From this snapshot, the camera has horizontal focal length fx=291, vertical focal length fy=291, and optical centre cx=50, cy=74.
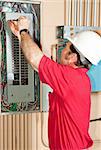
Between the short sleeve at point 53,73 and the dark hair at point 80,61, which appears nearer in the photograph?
the short sleeve at point 53,73

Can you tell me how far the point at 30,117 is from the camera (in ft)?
6.75

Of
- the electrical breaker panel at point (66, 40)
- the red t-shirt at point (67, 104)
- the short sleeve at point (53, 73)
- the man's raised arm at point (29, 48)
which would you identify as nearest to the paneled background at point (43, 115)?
the electrical breaker panel at point (66, 40)

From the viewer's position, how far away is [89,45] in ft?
5.05

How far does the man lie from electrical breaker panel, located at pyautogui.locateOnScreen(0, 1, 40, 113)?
372 mm

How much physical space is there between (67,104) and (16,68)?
2.11 feet

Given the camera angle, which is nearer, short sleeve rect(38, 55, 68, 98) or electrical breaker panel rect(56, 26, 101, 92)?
short sleeve rect(38, 55, 68, 98)

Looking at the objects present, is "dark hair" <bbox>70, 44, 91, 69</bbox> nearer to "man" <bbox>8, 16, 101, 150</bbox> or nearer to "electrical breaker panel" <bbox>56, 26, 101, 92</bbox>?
"man" <bbox>8, 16, 101, 150</bbox>

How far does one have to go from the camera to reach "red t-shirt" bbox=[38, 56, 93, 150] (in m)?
Answer: 1.37

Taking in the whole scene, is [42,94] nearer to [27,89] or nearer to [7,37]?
[27,89]

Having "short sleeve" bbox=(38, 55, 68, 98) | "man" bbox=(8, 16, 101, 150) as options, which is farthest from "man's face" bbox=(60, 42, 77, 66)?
"short sleeve" bbox=(38, 55, 68, 98)

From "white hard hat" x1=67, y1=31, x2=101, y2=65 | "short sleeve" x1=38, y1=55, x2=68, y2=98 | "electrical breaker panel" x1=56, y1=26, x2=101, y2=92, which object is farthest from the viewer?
"electrical breaker panel" x1=56, y1=26, x2=101, y2=92

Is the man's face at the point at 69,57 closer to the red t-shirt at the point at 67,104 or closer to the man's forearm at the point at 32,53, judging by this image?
the red t-shirt at the point at 67,104

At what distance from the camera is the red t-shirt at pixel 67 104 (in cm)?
137

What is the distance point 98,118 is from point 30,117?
1.78ft
